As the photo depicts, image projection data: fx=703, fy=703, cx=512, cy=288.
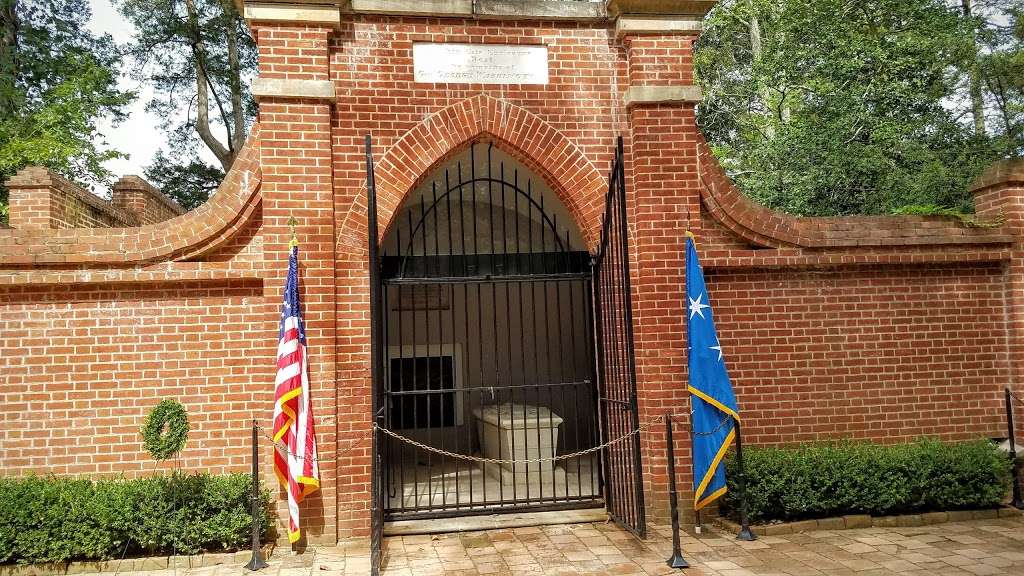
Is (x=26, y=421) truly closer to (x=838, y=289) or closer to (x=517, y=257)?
(x=517, y=257)

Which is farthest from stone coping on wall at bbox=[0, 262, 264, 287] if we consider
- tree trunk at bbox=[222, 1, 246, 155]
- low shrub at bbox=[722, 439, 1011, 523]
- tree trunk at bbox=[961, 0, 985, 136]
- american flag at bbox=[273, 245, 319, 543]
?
tree trunk at bbox=[222, 1, 246, 155]

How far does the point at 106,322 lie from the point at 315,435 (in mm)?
2100

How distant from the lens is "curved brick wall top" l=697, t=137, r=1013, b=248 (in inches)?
271

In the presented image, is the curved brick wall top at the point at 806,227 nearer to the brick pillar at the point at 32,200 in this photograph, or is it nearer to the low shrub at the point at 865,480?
the low shrub at the point at 865,480

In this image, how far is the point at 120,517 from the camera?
5449 mm

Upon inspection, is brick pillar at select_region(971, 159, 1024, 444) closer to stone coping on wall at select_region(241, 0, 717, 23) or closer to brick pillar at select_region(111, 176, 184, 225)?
stone coping on wall at select_region(241, 0, 717, 23)

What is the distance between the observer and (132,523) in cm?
548

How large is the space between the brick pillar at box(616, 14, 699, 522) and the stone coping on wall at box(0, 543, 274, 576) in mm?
3637

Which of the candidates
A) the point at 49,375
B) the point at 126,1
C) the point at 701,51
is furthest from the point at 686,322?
the point at 126,1

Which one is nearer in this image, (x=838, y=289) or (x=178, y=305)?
(x=178, y=305)

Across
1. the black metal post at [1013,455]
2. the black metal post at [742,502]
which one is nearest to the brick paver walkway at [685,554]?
the black metal post at [742,502]

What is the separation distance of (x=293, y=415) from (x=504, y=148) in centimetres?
312

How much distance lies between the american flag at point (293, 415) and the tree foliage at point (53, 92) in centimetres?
798

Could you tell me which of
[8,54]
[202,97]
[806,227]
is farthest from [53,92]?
[806,227]
